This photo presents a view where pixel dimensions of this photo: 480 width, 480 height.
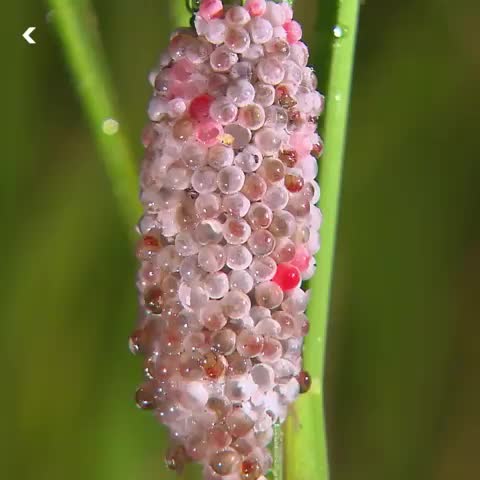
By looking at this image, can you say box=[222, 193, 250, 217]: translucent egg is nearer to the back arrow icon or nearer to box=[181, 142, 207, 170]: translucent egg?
box=[181, 142, 207, 170]: translucent egg

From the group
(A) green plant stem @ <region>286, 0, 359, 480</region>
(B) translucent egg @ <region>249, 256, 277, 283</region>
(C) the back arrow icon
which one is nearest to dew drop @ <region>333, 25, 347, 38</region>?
(A) green plant stem @ <region>286, 0, 359, 480</region>

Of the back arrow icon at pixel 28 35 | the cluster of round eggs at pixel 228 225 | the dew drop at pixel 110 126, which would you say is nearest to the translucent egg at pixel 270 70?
the cluster of round eggs at pixel 228 225

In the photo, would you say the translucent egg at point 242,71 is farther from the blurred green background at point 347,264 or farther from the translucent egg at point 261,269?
the blurred green background at point 347,264

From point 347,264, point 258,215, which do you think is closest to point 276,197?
point 258,215

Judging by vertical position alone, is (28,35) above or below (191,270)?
above

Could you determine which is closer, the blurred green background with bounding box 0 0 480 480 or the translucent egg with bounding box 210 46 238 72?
the translucent egg with bounding box 210 46 238 72

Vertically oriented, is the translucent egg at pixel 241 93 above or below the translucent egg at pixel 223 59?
below

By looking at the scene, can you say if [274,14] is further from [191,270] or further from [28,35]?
[28,35]
